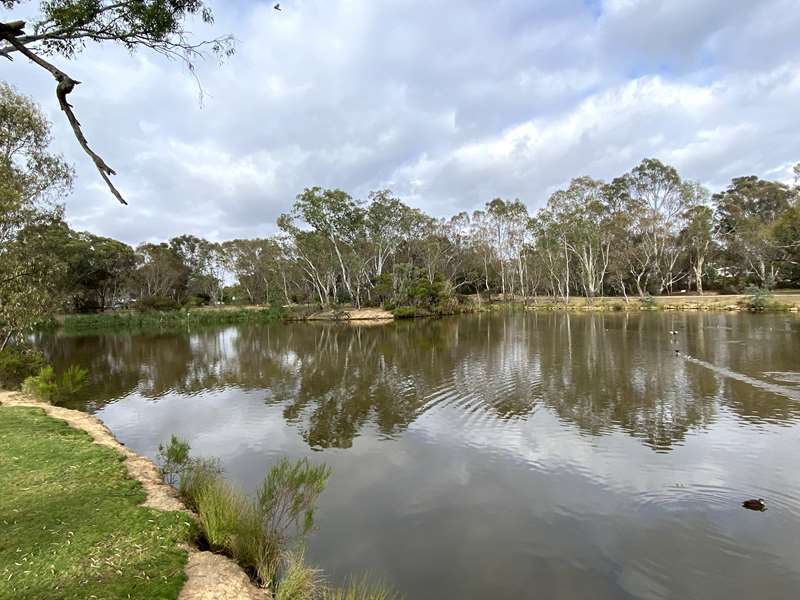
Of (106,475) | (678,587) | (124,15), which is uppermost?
(124,15)

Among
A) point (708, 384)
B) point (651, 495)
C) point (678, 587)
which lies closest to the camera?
point (678, 587)

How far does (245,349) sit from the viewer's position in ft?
85.9

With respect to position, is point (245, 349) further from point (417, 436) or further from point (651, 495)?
point (651, 495)

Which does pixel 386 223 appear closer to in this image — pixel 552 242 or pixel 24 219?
pixel 552 242

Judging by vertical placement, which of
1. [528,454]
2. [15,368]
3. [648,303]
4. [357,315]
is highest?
[648,303]

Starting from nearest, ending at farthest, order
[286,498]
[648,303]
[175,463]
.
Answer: [286,498]
[175,463]
[648,303]

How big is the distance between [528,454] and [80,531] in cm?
680

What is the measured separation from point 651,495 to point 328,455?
548cm

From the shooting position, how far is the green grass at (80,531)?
139 inches

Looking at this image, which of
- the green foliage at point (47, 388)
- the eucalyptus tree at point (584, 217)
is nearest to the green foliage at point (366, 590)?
the green foliage at point (47, 388)

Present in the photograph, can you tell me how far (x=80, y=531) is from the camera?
437 centimetres

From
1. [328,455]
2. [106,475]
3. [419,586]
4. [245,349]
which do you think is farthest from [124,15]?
[245,349]

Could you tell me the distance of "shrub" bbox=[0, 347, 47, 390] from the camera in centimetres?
1361

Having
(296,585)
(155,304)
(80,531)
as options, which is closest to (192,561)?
(296,585)
